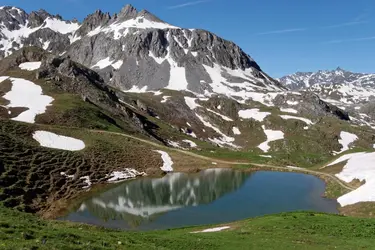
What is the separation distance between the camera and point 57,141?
77500mm

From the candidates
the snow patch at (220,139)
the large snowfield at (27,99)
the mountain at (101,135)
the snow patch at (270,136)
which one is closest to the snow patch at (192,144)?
the mountain at (101,135)

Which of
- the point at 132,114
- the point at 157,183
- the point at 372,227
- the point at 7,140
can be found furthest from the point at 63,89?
the point at 372,227

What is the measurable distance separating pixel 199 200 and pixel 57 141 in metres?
36.5

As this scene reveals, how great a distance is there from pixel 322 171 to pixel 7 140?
67.2 m

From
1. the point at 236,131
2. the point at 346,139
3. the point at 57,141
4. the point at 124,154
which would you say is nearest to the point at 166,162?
the point at 124,154

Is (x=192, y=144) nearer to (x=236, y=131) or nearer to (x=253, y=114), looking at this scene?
(x=236, y=131)

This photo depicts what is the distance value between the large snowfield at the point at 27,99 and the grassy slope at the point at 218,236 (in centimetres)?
6932

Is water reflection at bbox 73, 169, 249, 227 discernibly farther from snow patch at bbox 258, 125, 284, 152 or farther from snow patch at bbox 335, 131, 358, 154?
snow patch at bbox 335, 131, 358, 154

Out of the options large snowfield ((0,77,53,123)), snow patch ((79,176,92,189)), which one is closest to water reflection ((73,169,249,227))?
snow patch ((79,176,92,189))

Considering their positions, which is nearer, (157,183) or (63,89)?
(157,183)

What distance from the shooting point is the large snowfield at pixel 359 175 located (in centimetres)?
5241

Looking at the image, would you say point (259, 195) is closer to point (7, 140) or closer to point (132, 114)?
point (7, 140)

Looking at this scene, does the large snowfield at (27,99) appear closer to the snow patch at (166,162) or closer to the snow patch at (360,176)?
the snow patch at (166,162)

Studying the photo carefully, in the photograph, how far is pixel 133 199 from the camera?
2319 inches
